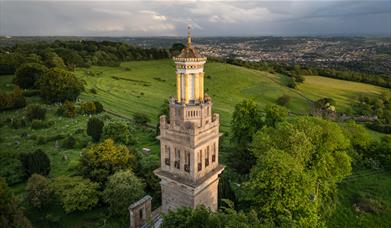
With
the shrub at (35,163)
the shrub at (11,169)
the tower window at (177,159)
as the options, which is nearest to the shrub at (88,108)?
the shrub at (11,169)

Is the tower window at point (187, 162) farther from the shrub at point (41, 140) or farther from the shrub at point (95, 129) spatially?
the shrub at point (41, 140)

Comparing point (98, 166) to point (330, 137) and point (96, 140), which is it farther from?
point (330, 137)

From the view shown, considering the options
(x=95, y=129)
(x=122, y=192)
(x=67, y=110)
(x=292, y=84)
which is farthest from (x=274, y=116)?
(x=292, y=84)

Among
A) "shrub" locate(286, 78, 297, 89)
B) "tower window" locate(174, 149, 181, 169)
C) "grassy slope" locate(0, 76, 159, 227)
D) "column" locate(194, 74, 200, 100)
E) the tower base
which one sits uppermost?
"column" locate(194, 74, 200, 100)

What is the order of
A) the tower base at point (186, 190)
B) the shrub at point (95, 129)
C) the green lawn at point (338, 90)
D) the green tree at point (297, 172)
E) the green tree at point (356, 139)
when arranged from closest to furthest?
the tower base at point (186, 190)
the green tree at point (297, 172)
the green tree at point (356, 139)
the shrub at point (95, 129)
the green lawn at point (338, 90)

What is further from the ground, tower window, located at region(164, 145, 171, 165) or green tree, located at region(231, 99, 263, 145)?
tower window, located at region(164, 145, 171, 165)

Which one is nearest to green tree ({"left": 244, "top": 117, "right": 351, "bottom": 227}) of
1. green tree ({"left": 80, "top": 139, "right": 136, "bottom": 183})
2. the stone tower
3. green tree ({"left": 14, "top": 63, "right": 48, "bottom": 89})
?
the stone tower

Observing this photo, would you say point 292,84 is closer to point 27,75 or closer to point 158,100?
point 158,100

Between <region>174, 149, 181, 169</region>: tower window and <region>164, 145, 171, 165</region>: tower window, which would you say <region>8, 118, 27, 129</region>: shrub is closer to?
<region>164, 145, 171, 165</region>: tower window
